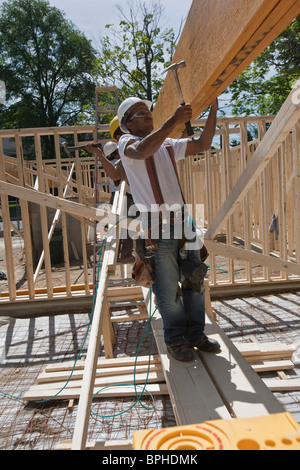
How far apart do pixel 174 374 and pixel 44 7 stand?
36.3m

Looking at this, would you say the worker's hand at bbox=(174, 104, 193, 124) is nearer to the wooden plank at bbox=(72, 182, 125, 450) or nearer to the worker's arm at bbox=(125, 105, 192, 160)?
the worker's arm at bbox=(125, 105, 192, 160)

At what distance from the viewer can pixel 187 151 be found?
8.76ft

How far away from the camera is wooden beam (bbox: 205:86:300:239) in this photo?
5.76 feet

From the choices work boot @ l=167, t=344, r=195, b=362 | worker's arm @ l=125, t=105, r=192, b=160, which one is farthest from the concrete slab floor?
worker's arm @ l=125, t=105, r=192, b=160

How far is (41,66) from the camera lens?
29.7m

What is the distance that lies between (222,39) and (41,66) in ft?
104

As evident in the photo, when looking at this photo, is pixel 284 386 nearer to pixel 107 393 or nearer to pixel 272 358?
pixel 272 358

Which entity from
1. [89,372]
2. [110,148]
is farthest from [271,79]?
[89,372]

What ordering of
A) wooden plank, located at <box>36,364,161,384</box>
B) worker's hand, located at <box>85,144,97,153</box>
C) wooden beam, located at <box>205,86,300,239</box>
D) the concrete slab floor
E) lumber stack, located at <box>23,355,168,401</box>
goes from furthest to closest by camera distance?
worker's hand, located at <box>85,144,97,153</box> → wooden plank, located at <box>36,364,161,384</box> → lumber stack, located at <box>23,355,168,401</box> → the concrete slab floor → wooden beam, located at <box>205,86,300,239</box>

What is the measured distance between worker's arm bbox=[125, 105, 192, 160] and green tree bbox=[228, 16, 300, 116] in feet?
47.9

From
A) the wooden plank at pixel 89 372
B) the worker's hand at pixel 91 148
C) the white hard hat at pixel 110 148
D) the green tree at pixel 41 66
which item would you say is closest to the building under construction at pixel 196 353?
the wooden plank at pixel 89 372

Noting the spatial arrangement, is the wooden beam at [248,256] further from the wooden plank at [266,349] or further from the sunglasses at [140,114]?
the sunglasses at [140,114]

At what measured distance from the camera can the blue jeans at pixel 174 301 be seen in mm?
Result: 2502
